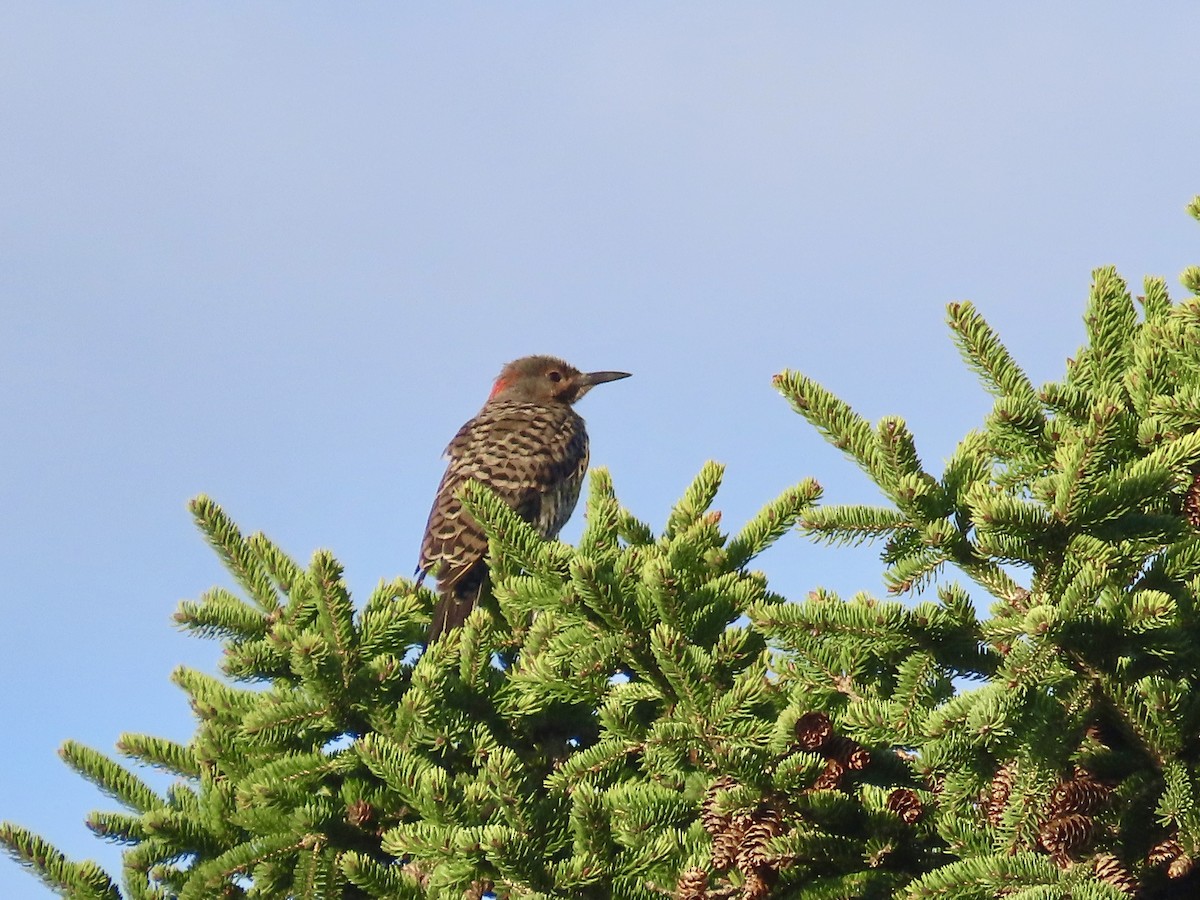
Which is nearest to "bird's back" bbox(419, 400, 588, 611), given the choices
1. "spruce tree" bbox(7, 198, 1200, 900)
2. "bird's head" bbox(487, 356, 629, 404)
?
"bird's head" bbox(487, 356, 629, 404)

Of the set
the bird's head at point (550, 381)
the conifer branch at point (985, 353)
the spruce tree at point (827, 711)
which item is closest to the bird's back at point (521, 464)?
the bird's head at point (550, 381)

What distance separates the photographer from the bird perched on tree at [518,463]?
633cm

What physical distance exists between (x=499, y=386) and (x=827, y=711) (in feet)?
24.2

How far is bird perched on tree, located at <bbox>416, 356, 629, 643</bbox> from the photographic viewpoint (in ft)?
20.8

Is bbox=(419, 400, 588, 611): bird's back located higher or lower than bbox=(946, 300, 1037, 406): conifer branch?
higher

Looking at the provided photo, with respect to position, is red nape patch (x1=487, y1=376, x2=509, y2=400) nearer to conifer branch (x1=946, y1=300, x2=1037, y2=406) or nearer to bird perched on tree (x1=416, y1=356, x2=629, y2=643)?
bird perched on tree (x1=416, y1=356, x2=629, y2=643)

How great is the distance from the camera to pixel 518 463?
7.77 metres

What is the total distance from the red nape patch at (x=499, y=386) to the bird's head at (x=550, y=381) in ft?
0.16

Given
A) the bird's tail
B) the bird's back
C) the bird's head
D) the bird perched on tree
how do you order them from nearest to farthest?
the bird's tail
the bird perched on tree
the bird's back
the bird's head

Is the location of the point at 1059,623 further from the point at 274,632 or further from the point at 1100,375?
the point at 274,632

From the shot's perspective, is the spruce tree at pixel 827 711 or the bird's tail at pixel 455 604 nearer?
the spruce tree at pixel 827 711

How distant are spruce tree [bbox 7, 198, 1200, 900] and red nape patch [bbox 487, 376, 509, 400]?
6683mm

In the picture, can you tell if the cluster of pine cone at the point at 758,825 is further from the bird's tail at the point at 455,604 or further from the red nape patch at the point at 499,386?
the red nape patch at the point at 499,386

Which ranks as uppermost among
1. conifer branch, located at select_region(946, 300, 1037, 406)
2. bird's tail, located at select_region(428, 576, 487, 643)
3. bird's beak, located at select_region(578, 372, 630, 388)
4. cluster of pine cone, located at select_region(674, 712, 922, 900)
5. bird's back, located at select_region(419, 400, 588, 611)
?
bird's beak, located at select_region(578, 372, 630, 388)
